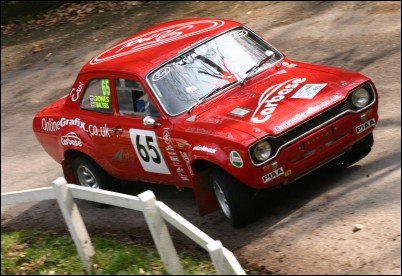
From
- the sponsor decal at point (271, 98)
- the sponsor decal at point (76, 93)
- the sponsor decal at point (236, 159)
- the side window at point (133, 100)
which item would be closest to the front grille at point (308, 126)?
the sponsor decal at point (236, 159)

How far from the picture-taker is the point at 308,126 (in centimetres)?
821

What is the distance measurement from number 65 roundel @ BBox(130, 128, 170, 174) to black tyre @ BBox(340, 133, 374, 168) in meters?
1.90

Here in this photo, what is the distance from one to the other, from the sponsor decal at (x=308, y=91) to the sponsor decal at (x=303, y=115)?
0.18 m

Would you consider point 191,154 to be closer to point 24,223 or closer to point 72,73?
point 24,223

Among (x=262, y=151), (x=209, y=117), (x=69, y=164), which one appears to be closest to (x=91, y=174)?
(x=69, y=164)

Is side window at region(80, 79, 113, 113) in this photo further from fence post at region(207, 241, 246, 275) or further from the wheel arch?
fence post at region(207, 241, 246, 275)

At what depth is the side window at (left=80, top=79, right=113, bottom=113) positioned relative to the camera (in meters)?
9.63

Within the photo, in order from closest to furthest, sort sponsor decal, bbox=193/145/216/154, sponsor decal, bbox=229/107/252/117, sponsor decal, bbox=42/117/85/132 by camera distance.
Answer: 1. sponsor decal, bbox=193/145/216/154
2. sponsor decal, bbox=229/107/252/117
3. sponsor decal, bbox=42/117/85/132

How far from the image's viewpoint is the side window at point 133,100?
29.8ft

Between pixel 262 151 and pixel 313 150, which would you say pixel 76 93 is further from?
pixel 313 150

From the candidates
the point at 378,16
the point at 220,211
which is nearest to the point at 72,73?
the point at 378,16

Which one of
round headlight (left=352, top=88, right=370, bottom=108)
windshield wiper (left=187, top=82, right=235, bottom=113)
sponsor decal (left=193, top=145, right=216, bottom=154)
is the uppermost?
windshield wiper (left=187, top=82, right=235, bottom=113)

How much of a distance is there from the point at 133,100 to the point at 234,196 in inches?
70.8

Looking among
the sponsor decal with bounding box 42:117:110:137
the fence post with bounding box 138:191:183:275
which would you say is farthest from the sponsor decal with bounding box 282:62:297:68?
the fence post with bounding box 138:191:183:275
